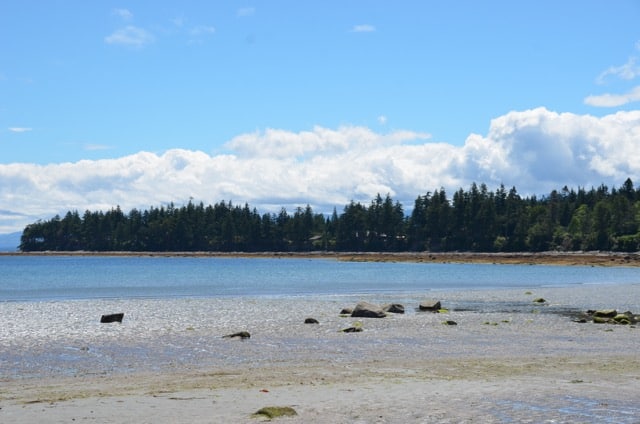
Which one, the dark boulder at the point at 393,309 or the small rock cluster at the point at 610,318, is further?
the dark boulder at the point at 393,309

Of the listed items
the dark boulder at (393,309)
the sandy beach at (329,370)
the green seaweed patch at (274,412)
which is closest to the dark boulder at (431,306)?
the dark boulder at (393,309)

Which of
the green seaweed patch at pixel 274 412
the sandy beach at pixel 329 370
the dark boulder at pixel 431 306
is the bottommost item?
the sandy beach at pixel 329 370

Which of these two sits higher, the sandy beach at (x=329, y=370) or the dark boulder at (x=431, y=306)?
the dark boulder at (x=431, y=306)

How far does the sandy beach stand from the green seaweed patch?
319mm

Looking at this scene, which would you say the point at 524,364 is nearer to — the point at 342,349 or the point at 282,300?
the point at 342,349

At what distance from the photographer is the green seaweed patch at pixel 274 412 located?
16.5 meters

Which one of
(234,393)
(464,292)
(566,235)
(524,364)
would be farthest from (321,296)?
(566,235)

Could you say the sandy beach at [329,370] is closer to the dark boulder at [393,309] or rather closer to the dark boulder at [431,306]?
the dark boulder at [393,309]

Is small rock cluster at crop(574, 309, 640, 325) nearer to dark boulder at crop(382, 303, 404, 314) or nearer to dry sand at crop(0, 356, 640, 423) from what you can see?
dark boulder at crop(382, 303, 404, 314)

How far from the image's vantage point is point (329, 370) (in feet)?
80.4

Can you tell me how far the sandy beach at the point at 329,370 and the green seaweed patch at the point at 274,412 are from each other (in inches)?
12.6

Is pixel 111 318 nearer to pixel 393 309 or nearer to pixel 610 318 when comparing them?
pixel 393 309

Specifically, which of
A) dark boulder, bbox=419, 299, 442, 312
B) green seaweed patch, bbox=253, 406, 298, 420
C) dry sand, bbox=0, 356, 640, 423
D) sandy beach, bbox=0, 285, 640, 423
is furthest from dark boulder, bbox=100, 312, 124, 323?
green seaweed patch, bbox=253, 406, 298, 420

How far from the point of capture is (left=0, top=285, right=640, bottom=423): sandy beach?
56.5ft
